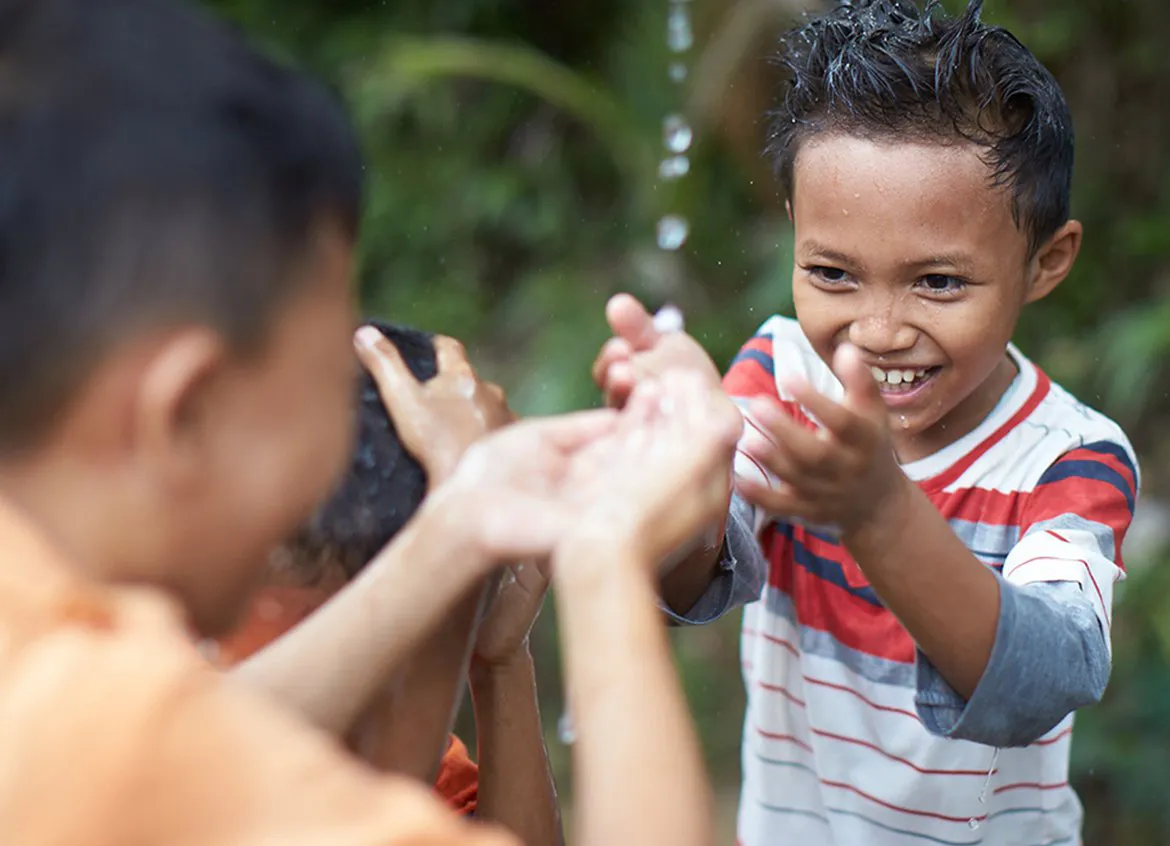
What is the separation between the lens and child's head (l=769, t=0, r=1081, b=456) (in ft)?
5.50

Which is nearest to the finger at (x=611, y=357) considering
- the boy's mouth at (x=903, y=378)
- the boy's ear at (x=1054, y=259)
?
the boy's mouth at (x=903, y=378)

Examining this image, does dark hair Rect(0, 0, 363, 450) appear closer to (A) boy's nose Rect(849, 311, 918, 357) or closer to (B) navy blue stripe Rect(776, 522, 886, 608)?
(A) boy's nose Rect(849, 311, 918, 357)

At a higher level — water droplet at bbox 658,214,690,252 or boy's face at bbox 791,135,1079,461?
water droplet at bbox 658,214,690,252

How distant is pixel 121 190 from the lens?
3.08 feet

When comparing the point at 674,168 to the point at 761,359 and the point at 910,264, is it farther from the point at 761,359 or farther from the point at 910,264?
the point at 910,264

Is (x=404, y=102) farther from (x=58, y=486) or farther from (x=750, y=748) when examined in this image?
(x=58, y=486)

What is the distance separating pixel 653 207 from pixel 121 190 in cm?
352

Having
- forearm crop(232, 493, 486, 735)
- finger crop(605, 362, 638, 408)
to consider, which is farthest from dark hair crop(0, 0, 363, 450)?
finger crop(605, 362, 638, 408)

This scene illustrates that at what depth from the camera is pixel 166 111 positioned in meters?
0.96

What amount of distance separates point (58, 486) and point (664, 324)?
70cm

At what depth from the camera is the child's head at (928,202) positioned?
168 centimetres

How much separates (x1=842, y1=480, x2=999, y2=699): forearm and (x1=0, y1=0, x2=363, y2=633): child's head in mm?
596

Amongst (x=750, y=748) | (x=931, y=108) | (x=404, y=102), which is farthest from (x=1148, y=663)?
(x=404, y=102)

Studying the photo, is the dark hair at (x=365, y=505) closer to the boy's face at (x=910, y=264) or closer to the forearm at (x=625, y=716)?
the forearm at (x=625, y=716)
